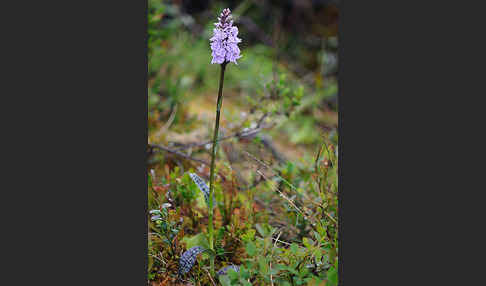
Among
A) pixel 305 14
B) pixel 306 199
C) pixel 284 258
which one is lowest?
pixel 284 258

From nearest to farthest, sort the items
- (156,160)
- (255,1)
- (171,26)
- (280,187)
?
(280,187), (156,160), (171,26), (255,1)

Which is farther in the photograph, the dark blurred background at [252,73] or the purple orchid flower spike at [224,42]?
the dark blurred background at [252,73]

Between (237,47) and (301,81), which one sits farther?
(301,81)

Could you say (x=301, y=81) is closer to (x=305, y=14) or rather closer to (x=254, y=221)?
(x=305, y=14)

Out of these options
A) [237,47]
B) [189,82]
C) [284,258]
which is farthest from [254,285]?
[189,82]

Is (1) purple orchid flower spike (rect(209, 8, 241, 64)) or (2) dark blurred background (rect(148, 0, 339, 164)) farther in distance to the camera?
(2) dark blurred background (rect(148, 0, 339, 164))

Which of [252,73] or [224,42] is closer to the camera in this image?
[224,42]

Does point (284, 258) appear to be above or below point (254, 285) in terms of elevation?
above

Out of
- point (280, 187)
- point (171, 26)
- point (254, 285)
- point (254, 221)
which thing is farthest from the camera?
point (171, 26)
